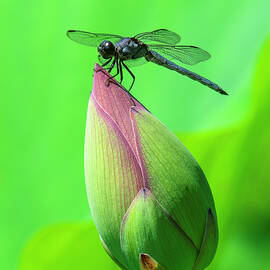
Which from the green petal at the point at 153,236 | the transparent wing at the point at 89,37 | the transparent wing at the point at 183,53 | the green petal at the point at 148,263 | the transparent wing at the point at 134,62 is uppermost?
the transparent wing at the point at 183,53

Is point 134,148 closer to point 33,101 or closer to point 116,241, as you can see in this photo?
point 116,241

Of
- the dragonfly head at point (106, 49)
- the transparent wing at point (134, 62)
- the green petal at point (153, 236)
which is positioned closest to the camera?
the green petal at point (153, 236)

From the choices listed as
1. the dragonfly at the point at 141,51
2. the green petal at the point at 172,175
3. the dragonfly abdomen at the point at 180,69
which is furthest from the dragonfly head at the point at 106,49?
the green petal at the point at 172,175

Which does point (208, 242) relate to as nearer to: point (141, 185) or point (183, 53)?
point (141, 185)

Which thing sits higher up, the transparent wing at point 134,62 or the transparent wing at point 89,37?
the transparent wing at point 89,37

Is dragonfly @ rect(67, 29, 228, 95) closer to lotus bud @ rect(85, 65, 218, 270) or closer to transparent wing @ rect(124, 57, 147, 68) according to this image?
transparent wing @ rect(124, 57, 147, 68)

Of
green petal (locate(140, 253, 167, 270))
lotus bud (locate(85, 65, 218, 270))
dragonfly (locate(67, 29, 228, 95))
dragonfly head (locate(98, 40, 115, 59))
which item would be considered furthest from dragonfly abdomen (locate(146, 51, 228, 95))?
green petal (locate(140, 253, 167, 270))

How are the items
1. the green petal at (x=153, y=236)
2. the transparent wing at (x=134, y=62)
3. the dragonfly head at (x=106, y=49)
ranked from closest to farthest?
the green petal at (x=153, y=236), the dragonfly head at (x=106, y=49), the transparent wing at (x=134, y=62)

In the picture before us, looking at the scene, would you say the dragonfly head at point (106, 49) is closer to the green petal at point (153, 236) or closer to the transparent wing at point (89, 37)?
the transparent wing at point (89, 37)
